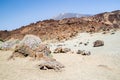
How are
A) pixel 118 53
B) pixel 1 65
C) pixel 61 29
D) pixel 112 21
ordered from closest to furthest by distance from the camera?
pixel 1 65, pixel 118 53, pixel 61 29, pixel 112 21

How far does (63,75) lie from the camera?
1097 centimetres

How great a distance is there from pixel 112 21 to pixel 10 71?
49.9 metres

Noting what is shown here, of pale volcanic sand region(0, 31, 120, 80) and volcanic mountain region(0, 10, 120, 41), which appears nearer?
pale volcanic sand region(0, 31, 120, 80)

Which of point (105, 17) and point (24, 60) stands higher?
point (105, 17)

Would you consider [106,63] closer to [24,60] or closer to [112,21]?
[24,60]

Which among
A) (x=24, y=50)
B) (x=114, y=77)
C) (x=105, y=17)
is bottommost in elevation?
(x=114, y=77)

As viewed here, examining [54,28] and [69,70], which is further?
[54,28]

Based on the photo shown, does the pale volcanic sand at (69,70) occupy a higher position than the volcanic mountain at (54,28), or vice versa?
the volcanic mountain at (54,28)

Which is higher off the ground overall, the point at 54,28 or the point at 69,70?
the point at 54,28

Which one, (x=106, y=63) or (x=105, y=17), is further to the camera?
(x=105, y=17)

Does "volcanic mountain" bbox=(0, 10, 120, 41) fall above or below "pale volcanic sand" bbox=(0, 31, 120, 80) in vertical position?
above

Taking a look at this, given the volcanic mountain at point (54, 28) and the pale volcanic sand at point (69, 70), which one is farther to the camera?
the volcanic mountain at point (54, 28)

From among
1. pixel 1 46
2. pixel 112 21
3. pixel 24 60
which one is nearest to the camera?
pixel 24 60

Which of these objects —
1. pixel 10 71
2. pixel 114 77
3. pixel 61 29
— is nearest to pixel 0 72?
pixel 10 71
